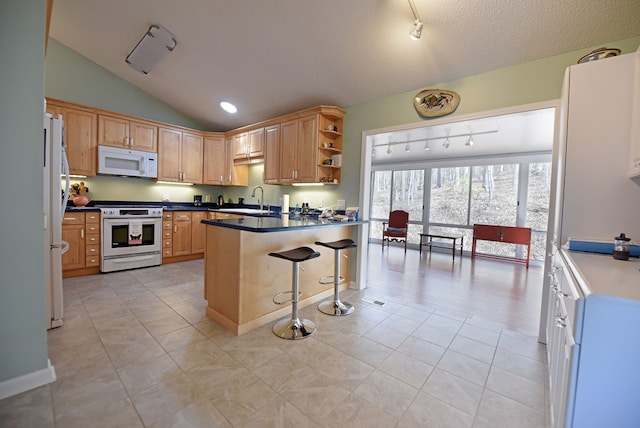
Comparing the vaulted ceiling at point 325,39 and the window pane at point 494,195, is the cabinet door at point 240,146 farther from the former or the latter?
the window pane at point 494,195

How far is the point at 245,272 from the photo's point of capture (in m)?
2.40

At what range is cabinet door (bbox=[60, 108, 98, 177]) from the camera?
390 cm

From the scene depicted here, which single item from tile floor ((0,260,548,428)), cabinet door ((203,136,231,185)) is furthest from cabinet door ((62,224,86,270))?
cabinet door ((203,136,231,185))

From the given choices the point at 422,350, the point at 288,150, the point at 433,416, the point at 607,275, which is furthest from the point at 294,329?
the point at 288,150

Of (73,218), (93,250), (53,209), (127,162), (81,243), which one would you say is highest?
(127,162)

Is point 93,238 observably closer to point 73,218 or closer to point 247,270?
point 73,218

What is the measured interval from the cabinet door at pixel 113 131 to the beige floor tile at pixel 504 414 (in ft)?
18.2

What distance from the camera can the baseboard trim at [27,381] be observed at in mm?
1537

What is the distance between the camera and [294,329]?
7.82 feet

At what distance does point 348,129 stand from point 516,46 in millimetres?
1952

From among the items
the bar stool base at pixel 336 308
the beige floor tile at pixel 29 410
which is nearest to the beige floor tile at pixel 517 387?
the bar stool base at pixel 336 308

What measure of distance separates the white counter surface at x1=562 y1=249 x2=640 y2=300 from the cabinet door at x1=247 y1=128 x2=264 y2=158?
4210mm

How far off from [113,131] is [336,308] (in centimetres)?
447

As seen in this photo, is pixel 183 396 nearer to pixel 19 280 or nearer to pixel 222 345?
pixel 222 345
